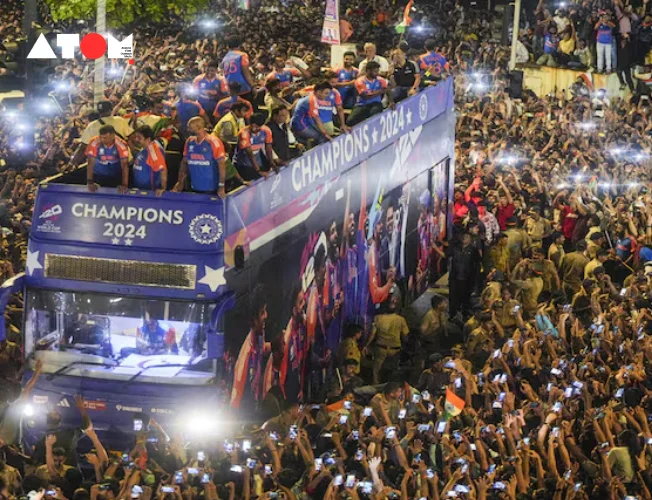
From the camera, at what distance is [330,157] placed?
56.8 ft

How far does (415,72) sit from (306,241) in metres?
5.02

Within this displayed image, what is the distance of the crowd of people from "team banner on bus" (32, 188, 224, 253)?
0.42 m

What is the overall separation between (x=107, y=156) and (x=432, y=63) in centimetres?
859

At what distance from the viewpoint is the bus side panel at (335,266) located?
1528 cm

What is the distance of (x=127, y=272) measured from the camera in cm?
1453

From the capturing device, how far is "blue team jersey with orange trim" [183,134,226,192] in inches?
582

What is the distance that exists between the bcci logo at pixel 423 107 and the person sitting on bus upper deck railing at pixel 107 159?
6490 mm

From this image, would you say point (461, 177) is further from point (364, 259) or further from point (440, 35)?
point (440, 35)

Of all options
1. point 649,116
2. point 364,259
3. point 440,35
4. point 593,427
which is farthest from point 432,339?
point 440,35

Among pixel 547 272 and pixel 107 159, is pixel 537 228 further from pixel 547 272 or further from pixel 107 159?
pixel 107 159

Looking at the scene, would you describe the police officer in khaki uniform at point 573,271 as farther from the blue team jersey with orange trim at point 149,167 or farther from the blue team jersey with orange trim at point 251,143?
the blue team jersey with orange trim at point 149,167

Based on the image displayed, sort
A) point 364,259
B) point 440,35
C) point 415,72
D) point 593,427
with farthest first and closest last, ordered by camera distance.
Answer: point 440,35
point 415,72
point 364,259
point 593,427

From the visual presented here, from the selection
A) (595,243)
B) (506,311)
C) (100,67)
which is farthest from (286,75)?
(595,243)

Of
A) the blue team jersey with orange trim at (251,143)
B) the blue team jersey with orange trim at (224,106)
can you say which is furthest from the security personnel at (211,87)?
the blue team jersey with orange trim at (251,143)
